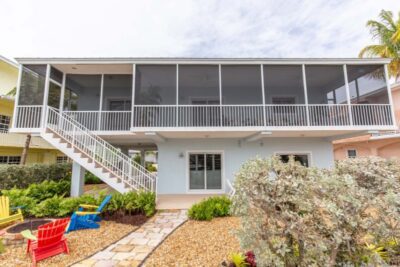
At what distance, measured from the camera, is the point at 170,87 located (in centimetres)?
1113

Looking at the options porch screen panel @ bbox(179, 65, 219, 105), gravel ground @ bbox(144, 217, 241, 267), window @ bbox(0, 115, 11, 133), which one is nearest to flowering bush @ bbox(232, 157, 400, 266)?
gravel ground @ bbox(144, 217, 241, 267)

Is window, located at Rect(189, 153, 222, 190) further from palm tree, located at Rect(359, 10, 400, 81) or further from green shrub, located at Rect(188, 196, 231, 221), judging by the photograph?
palm tree, located at Rect(359, 10, 400, 81)

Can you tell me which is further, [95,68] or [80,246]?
[95,68]

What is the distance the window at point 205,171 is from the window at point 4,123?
1484 cm

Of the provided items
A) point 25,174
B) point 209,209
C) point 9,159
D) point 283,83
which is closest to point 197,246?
point 209,209

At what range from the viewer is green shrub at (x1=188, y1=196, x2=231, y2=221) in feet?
19.9

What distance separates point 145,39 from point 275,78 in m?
10.4

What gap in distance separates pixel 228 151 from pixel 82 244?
7848 mm

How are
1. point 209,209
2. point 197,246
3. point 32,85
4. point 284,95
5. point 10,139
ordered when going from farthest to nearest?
point 10,139, point 284,95, point 32,85, point 209,209, point 197,246

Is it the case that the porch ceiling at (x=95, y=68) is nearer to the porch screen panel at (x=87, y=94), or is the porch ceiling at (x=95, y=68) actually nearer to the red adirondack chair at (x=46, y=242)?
the porch screen panel at (x=87, y=94)

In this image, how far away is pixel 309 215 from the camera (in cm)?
233

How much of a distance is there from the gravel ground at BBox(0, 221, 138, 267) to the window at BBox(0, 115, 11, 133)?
14.6m

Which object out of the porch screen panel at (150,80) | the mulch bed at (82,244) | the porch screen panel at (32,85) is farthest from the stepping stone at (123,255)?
the porch screen panel at (32,85)

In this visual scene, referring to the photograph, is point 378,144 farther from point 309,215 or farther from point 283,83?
point 309,215
